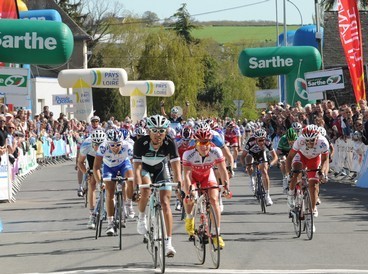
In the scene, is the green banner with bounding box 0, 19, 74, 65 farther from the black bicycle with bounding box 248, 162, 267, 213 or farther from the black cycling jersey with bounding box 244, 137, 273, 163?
the black bicycle with bounding box 248, 162, 267, 213

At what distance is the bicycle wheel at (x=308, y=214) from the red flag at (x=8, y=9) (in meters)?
14.3

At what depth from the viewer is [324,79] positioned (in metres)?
31.6

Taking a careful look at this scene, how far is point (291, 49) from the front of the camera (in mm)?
32156

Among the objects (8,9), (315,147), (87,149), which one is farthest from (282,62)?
(315,147)

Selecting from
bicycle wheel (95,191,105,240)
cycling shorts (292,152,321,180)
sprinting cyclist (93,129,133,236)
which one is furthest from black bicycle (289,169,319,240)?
bicycle wheel (95,191,105,240)

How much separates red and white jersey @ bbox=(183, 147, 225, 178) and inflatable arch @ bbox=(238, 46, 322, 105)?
18.3 m

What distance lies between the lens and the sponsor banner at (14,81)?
1054 inches

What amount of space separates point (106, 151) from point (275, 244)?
309 cm

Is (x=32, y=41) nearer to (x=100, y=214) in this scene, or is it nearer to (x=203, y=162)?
(x=100, y=214)

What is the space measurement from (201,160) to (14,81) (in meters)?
14.2

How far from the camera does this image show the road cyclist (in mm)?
15805

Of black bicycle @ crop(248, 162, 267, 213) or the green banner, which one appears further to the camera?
the green banner

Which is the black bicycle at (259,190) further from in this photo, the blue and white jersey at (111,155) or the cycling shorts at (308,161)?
the blue and white jersey at (111,155)

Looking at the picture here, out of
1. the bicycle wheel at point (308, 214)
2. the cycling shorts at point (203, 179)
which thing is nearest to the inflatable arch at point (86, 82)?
the bicycle wheel at point (308, 214)
